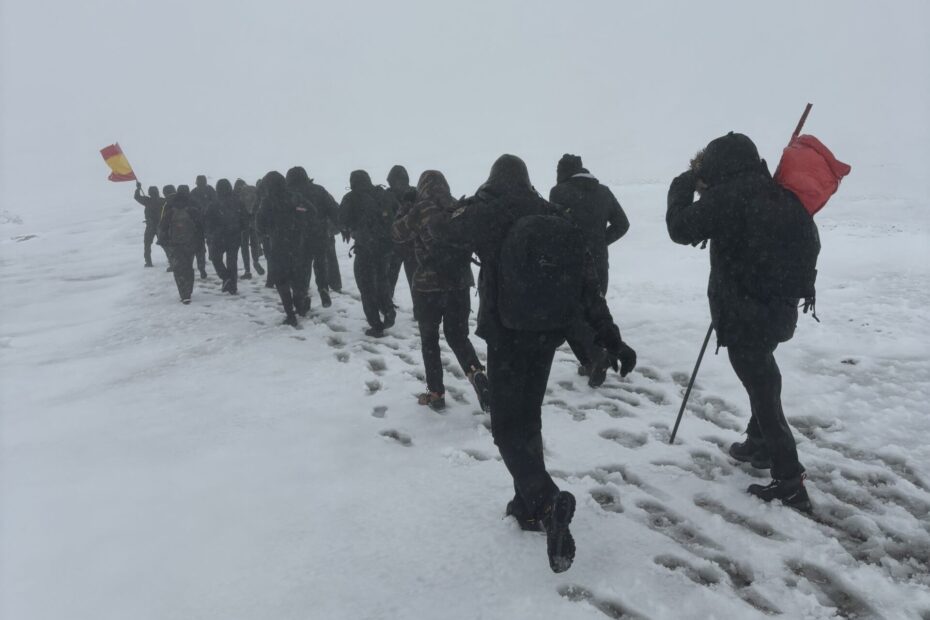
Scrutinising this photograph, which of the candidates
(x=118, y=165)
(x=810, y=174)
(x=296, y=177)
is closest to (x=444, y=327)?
(x=810, y=174)

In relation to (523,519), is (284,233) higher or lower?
higher

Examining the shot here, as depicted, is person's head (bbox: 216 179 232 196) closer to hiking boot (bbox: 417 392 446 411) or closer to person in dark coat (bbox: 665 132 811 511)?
hiking boot (bbox: 417 392 446 411)

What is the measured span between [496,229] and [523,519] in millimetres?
1595

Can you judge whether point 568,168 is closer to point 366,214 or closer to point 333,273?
point 366,214

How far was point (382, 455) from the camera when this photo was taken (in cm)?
428

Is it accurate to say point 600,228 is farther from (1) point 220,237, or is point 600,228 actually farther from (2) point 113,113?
(2) point 113,113

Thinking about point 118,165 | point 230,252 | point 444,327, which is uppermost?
point 118,165

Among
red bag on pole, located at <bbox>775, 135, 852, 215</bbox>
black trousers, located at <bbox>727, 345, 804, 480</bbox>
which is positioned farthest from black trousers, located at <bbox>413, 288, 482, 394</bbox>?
red bag on pole, located at <bbox>775, 135, 852, 215</bbox>

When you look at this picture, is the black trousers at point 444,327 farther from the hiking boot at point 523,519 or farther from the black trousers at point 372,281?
the black trousers at point 372,281

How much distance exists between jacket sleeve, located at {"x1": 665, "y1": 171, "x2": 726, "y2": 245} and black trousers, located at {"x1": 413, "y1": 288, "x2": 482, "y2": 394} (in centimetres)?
192

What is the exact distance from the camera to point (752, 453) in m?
3.92

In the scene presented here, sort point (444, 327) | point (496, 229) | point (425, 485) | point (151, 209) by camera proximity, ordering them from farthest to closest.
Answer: point (151, 209) < point (444, 327) < point (425, 485) < point (496, 229)

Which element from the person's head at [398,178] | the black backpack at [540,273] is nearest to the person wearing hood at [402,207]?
the person's head at [398,178]

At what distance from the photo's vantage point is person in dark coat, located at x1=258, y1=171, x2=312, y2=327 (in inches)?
306
